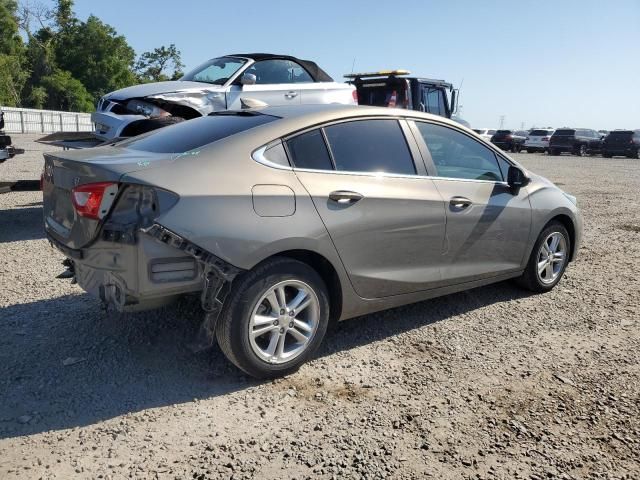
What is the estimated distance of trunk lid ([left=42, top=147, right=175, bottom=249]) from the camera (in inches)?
128

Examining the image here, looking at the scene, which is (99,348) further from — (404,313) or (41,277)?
(404,313)

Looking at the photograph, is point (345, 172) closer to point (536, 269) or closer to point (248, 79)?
point (536, 269)

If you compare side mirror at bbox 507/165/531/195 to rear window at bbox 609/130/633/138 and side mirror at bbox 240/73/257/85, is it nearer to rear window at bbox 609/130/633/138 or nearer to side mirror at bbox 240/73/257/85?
side mirror at bbox 240/73/257/85

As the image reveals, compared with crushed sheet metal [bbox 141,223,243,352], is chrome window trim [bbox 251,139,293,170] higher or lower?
higher

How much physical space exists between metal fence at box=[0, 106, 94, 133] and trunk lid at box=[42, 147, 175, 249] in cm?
2774

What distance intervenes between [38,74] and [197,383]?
50745 mm

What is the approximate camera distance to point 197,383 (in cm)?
349

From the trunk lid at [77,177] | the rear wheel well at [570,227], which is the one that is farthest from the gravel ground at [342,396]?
the trunk lid at [77,177]

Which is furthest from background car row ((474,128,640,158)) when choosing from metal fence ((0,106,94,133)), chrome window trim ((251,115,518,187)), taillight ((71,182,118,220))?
taillight ((71,182,118,220))

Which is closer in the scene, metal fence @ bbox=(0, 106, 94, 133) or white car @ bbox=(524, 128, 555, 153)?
metal fence @ bbox=(0, 106, 94, 133)

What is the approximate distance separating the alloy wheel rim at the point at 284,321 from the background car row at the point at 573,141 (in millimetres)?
33400

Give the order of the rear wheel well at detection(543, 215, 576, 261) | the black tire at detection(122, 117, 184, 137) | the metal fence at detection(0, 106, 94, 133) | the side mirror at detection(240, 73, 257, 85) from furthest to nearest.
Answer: the metal fence at detection(0, 106, 94, 133), the side mirror at detection(240, 73, 257, 85), the black tire at detection(122, 117, 184, 137), the rear wheel well at detection(543, 215, 576, 261)

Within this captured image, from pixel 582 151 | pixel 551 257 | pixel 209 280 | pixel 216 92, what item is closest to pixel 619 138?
pixel 582 151

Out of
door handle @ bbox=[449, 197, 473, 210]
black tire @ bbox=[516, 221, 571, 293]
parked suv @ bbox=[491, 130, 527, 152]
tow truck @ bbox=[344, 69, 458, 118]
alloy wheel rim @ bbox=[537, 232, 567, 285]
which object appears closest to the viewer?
door handle @ bbox=[449, 197, 473, 210]
